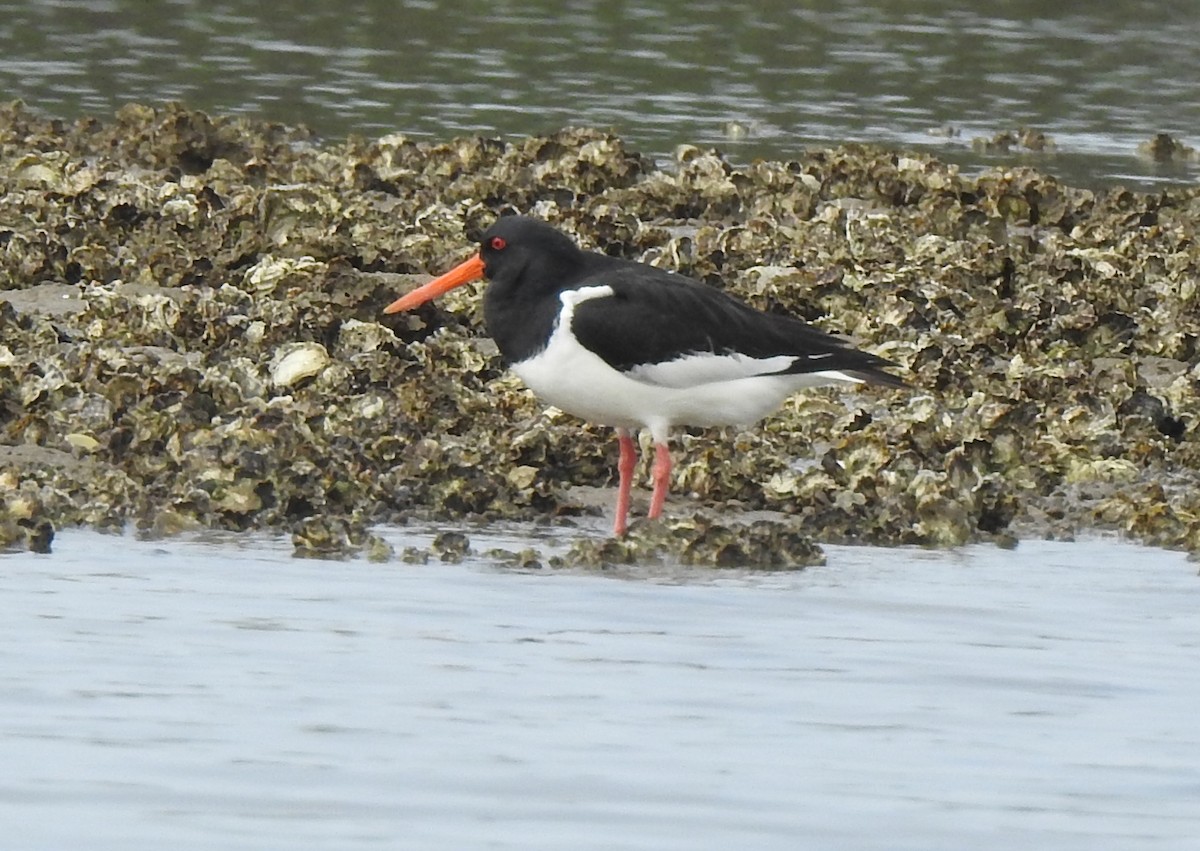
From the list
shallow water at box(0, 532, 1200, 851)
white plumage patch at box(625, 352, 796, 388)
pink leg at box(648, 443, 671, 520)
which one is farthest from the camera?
pink leg at box(648, 443, 671, 520)

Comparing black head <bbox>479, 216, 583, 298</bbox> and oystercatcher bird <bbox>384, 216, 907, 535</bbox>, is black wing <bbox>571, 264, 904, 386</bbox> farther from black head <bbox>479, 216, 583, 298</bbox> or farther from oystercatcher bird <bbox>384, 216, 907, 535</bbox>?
black head <bbox>479, 216, 583, 298</bbox>

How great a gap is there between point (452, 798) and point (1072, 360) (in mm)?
8043

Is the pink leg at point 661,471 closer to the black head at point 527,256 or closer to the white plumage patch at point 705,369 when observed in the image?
the white plumage patch at point 705,369

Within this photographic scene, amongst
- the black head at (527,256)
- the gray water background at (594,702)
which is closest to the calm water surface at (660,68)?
the black head at (527,256)

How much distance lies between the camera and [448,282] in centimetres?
1269

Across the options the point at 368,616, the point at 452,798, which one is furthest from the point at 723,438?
the point at 452,798

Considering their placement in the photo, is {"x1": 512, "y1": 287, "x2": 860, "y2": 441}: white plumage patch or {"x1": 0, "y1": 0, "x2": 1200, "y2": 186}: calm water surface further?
{"x1": 0, "y1": 0, "x2": 1200, "y2": 186}: calm water surface

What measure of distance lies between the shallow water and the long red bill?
5.33ft

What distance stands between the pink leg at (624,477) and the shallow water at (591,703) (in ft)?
2.20

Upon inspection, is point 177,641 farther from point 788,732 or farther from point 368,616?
point 788,732

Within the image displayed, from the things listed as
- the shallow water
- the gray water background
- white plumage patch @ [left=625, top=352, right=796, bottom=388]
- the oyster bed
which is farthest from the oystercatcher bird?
the shallow water

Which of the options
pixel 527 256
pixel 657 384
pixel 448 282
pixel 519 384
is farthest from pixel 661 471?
pixel 519 384

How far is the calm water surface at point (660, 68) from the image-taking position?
24984 mm

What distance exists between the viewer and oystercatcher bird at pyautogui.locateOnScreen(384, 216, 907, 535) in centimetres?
1166
